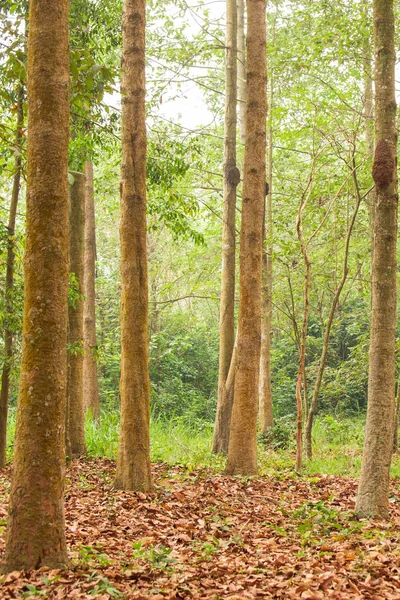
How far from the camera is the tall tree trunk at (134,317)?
7.98 m

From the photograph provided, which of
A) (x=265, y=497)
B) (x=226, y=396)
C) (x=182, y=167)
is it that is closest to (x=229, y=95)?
(x=182, y=167)

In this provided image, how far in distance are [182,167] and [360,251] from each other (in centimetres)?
793

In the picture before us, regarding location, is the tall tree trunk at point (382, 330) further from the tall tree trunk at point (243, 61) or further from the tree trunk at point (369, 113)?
the tall tree trunk at point (243, 61)

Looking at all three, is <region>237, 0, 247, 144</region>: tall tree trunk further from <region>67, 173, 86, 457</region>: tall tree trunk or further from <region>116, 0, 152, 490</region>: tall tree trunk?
<region>116, 0, 152, 490</region>: tall tree trunk

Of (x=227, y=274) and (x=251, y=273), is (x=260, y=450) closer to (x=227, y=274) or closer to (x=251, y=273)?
(x=227, y=274)

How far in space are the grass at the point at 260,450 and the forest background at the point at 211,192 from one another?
2.2 inches

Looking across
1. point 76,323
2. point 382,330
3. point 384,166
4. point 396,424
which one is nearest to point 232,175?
point 76,323

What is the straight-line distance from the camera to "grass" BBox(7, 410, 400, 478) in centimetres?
1111

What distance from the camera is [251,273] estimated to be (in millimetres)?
9625

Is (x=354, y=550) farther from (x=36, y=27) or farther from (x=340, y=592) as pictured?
(x=36, y=27)

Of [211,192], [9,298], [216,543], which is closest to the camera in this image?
[216,543]

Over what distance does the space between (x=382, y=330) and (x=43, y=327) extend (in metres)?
3.92

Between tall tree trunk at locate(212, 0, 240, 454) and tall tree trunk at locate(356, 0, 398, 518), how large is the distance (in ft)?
16.3

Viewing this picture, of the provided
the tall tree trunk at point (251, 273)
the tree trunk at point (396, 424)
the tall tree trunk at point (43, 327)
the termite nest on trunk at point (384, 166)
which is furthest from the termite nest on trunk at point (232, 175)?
the tall tree trunk at point (43, 327)
